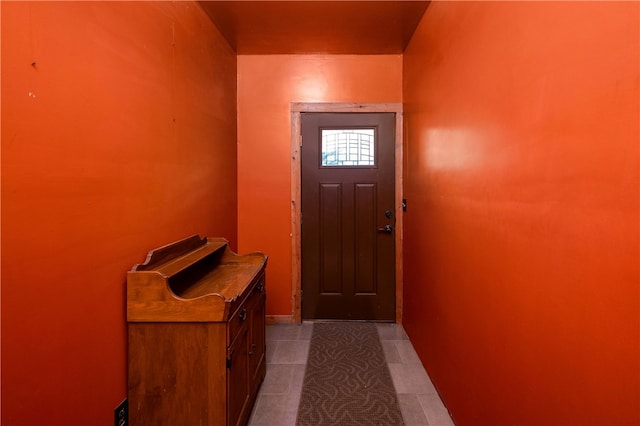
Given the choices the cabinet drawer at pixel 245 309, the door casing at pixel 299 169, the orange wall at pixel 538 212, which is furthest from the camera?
the door casing at pixel 299 169

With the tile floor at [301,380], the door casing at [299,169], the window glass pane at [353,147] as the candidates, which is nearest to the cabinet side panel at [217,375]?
the tile floor at [301,380]

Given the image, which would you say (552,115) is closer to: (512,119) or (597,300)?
(512,119)

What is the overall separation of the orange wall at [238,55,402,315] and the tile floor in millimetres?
742

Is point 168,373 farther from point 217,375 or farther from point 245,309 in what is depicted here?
point 245,309

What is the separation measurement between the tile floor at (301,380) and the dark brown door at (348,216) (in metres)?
0.35

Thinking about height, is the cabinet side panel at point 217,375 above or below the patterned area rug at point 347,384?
above

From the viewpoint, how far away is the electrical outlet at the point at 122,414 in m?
1.44

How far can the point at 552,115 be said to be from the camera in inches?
41.5

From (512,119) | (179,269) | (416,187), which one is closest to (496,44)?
(512,119)

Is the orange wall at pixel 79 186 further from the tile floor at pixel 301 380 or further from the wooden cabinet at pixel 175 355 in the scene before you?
the tile floor at pixel 301 380

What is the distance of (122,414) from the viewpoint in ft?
4.83

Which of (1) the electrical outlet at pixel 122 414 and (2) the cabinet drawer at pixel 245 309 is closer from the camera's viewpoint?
(1) the electrical outlet at pixel 122 414

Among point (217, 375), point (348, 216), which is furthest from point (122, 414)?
point (348, 216)

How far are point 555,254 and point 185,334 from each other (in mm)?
1468
